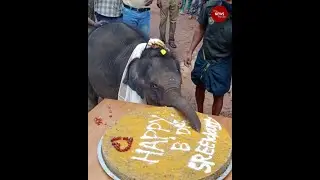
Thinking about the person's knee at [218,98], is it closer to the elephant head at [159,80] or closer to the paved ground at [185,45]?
the paved ground at [185,45]

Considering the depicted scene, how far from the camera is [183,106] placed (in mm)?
2400

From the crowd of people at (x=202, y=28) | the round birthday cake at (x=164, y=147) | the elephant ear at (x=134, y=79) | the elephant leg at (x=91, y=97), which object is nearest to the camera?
the round birthday cake at (x=164, y=147)

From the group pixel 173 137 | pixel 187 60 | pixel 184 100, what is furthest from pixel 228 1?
pixel 173 137

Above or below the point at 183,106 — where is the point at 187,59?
above

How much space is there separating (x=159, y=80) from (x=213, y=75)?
256 millimetres

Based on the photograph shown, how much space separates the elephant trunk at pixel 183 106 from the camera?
7.82ft

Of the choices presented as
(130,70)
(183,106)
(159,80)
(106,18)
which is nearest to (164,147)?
(183,106)

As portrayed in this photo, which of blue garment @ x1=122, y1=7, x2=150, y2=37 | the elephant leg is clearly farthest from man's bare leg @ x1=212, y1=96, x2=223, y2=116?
the elephant leg

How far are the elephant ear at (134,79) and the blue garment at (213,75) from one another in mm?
255

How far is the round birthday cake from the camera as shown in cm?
215

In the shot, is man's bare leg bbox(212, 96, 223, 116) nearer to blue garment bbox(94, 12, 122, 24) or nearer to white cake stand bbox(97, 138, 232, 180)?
white cake stand bbox(97, 138, 232, 180)

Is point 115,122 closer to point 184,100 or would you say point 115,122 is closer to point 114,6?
point 184,100

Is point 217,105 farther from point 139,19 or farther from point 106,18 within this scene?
point 106,18

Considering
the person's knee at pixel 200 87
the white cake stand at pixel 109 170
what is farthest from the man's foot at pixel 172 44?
the white cake stand at pixel 109 170
